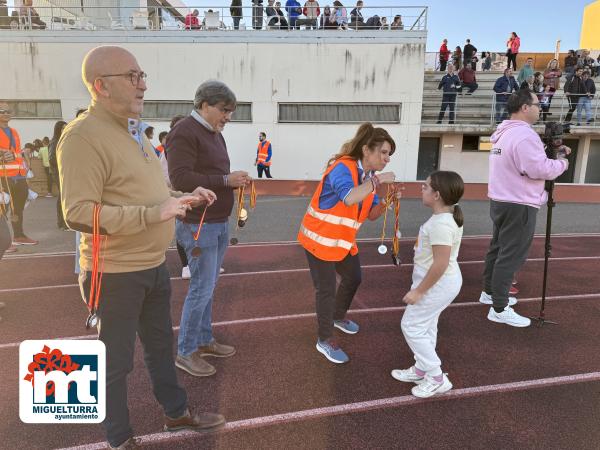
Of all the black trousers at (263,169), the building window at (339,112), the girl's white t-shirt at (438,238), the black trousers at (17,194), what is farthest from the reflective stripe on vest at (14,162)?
the building window at (339,112)

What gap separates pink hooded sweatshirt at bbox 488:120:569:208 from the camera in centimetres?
383

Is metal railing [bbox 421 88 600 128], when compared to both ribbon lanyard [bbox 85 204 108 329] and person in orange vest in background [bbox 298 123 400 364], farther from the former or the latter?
ribbon lanyard [bbox 85 204 108 329]

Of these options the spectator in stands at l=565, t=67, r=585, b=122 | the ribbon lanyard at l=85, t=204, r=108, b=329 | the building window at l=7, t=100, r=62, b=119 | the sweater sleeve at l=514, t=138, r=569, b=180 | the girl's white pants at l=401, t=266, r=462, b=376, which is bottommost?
the girl's white pants at l=401, t=266, r=462, b=376

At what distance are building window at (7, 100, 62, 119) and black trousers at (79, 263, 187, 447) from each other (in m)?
16.1

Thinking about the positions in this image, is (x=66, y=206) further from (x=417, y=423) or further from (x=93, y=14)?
A: (x=93, y=14)

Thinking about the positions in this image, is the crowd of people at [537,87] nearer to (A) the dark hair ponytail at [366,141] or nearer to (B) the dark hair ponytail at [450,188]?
(A) the dark hair ponytail at [366,141]

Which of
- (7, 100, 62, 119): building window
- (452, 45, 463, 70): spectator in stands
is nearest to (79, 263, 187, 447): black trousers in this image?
(7, 100, 62, 119): building window

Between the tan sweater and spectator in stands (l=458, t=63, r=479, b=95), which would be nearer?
the tan sweater

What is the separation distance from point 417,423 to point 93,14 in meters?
21.1

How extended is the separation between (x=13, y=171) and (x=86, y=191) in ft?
19.7

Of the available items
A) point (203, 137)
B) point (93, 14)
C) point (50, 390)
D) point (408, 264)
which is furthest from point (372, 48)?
point (50, 390)

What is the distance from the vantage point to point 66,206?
1.83 m

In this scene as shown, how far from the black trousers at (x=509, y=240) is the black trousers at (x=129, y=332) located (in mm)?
3290

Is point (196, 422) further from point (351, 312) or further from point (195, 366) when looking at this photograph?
point (351, 312)
